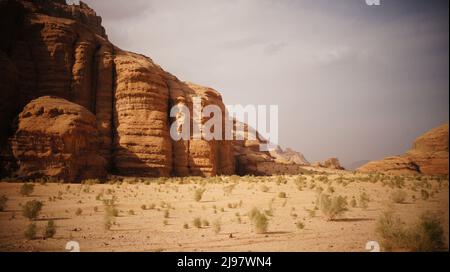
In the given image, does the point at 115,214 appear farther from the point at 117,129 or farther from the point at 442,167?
the point at 442,167

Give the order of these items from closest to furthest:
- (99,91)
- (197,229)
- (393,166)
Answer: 1. (197,229)
2. (99,91)
3. (393,166)

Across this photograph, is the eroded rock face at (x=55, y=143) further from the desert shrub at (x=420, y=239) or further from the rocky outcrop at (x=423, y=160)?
the rocky outcrop at (x=423, y=160)

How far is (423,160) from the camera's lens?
4694 centimetres

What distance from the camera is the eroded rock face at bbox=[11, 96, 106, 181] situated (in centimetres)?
2355

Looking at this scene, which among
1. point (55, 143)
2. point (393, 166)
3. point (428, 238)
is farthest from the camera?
point (393, 166)

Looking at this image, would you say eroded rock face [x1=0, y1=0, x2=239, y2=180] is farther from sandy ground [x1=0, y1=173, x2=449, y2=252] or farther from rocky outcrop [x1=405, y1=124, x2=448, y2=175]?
rocky outcrop [x1=405, y1=124, x2=448, y2=175]

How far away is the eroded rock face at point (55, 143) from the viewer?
77.3ft

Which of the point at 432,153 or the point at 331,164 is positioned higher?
the point at 432,153

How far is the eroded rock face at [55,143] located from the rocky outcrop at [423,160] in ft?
137

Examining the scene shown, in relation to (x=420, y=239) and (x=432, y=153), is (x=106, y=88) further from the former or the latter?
(x=432, y=153)

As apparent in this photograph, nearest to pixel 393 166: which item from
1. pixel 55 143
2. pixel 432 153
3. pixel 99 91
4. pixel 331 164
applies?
pixel 432 153

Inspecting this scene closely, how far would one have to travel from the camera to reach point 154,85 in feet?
116

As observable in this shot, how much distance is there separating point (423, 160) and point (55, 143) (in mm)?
50305
